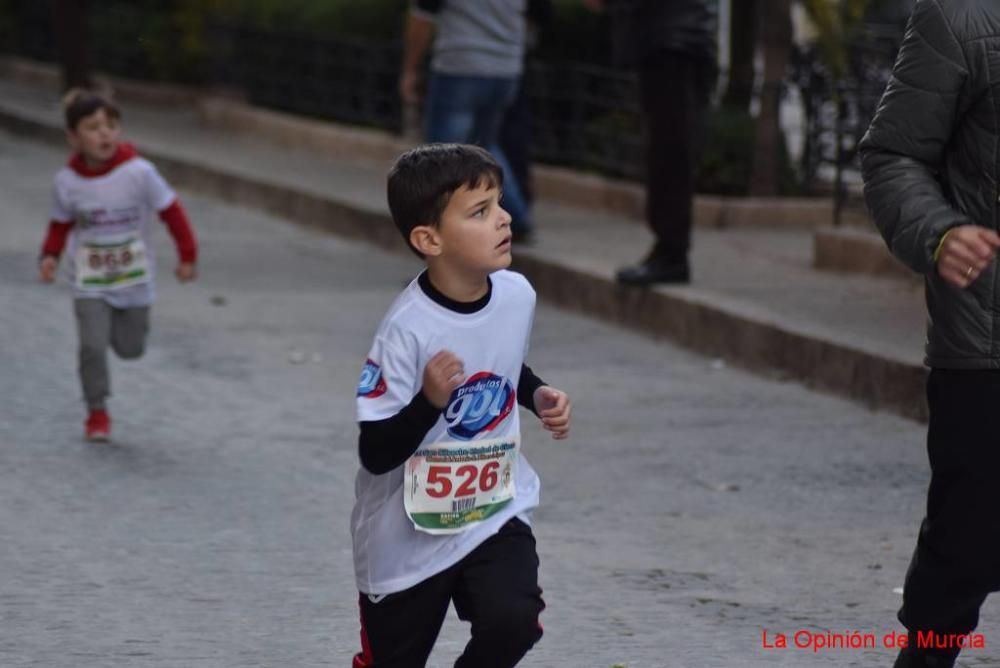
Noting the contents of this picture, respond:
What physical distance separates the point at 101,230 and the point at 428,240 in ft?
12.8

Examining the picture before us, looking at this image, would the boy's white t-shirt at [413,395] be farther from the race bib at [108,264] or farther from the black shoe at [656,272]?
the black shoe at [656,272]

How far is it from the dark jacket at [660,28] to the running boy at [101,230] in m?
2.63

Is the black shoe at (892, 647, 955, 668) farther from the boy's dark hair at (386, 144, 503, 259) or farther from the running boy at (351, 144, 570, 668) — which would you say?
the boy's dark hair at (386, 144, 503, 259)

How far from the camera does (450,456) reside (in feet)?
12.8

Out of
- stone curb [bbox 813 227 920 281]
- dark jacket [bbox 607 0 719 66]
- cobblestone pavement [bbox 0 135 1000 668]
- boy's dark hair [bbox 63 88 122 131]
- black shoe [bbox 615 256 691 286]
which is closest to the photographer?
cobblestone pavement [bbox 0 135 1000 668]

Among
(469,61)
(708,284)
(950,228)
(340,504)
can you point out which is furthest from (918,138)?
(469,61)

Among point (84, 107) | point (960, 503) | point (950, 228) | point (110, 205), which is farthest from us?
point (110, 205)

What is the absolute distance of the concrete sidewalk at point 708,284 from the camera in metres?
8.50

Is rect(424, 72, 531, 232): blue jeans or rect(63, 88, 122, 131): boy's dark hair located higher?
rect(63, 88, 122, 131): boy's dark hair

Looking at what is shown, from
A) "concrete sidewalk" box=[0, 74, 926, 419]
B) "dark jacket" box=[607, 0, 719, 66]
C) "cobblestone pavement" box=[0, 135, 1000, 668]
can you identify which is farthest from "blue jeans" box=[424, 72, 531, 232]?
"dark jacket" box=[607, 0, 719, 66]

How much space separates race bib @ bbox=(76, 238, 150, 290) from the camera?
24.9ft

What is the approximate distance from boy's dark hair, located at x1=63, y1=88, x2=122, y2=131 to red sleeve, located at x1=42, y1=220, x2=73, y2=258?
0.35m

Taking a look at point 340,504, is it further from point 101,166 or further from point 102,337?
point 101,166

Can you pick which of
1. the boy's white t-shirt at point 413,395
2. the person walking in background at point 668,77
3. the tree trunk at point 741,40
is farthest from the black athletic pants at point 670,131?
the boy's white t-shirt at point 413,395
